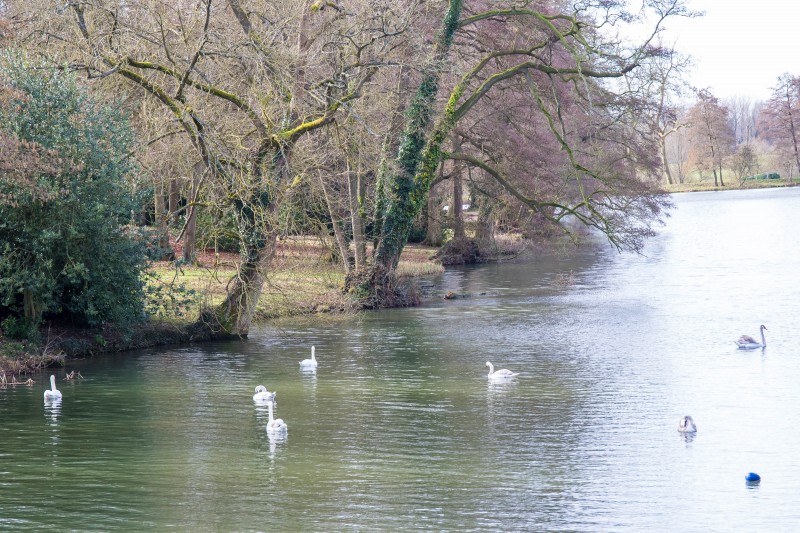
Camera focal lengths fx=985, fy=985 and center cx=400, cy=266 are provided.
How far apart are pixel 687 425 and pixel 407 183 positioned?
60.7 ft

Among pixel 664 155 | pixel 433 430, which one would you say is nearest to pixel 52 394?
pixel 433 430

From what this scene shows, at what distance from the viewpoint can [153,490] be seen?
44.8 ft

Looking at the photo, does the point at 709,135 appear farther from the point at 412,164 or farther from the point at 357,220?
the point at 412,164

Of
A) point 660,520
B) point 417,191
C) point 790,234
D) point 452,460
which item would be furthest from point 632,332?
point 790,234

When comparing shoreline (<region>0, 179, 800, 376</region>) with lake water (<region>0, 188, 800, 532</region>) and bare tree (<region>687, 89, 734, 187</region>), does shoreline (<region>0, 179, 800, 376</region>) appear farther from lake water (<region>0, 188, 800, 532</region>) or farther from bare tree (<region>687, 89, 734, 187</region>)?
bare tree (<region>687, 89, 734, 187</region>)

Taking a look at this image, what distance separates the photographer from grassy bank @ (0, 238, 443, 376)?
2288cm

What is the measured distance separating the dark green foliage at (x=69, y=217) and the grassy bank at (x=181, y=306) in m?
0.68

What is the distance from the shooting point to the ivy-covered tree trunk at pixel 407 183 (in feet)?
107

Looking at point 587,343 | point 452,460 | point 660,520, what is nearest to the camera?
point 660,520

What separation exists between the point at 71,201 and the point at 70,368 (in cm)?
391

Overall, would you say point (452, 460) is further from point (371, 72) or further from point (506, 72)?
point (506, 72)

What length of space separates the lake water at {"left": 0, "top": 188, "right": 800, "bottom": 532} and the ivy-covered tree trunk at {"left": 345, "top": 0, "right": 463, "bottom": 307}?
6.76ft

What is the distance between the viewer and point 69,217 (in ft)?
74.3

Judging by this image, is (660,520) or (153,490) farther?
(153,490)
